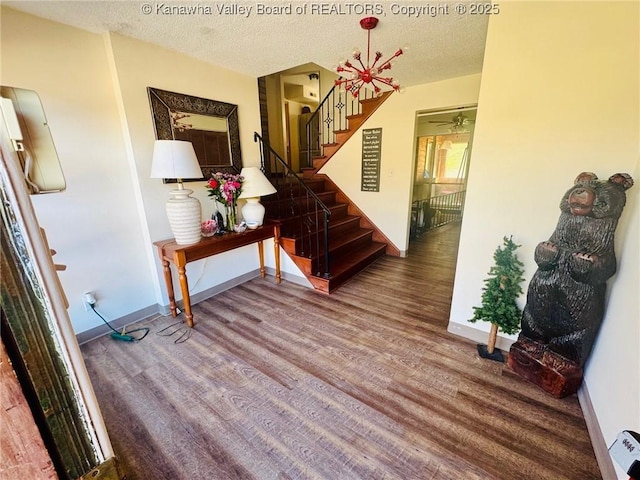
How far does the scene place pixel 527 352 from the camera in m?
1.77

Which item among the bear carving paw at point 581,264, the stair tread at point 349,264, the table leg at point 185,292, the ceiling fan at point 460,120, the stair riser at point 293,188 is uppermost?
the ceiling fan at point 460,120

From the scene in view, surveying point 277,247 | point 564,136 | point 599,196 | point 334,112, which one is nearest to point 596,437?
point 599,196

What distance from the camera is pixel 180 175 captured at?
210 centimetres

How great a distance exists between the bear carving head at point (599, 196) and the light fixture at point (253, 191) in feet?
7.64

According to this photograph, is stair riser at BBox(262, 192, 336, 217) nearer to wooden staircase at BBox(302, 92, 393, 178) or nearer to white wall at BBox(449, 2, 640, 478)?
wooden staircase at BBox(302, 92, 393, 178)

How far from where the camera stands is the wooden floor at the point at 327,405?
1.32 metres

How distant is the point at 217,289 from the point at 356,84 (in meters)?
2.55

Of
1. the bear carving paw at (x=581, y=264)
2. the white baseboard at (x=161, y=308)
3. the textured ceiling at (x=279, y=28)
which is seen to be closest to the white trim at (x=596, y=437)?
the bear carving paw at (x=581, y=264)

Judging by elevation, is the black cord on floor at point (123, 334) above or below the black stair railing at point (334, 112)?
below

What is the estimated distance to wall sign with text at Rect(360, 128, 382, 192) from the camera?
404cm

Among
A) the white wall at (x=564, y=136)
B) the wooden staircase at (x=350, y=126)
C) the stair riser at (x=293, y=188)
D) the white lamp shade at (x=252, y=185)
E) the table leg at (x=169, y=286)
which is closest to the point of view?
the white wall at (x=564, y=136)

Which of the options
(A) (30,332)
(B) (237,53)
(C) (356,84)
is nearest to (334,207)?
(C) (356,84)

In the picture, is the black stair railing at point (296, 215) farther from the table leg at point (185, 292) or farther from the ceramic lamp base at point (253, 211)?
the table leg at point (185, 292)

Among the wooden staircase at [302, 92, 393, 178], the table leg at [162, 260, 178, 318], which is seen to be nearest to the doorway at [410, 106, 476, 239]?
the wooden staircase at [302, 92, 393, 178]
